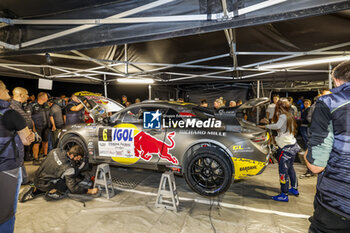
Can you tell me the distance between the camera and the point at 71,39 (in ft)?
6.98

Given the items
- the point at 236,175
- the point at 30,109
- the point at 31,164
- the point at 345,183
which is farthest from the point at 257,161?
the point at 30,109

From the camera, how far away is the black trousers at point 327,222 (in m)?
1.24

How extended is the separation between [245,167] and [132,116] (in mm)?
2401

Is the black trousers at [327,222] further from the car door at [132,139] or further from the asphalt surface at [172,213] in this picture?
the car door at [132,139]

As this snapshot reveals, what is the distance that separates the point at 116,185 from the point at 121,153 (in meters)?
0.66

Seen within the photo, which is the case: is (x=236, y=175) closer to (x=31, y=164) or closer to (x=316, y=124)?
(x=316, y=124)

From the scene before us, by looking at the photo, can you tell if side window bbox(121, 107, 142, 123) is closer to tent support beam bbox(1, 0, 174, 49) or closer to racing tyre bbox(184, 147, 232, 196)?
racing tyre bbox(184, 147, 232, 196)

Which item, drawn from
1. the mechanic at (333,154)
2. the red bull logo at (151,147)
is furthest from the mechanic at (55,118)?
the mechanic at (333,154)

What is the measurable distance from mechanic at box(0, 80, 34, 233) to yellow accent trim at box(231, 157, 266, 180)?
9.37ft

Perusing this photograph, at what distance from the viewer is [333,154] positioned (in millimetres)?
1278

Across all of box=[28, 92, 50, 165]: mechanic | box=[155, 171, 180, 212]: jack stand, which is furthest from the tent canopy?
box=[28, 92, 50, 165]: mechanic

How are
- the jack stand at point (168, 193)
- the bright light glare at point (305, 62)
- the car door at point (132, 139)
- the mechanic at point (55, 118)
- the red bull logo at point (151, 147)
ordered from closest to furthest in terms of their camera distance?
1. the jack stand at point (168, 193)
2. the red bull logo at point (151, 147)
3. the car door at point (132, 139)
4. the bright light glare at point (305, 62)
5. the mechanic at point (55, 118)

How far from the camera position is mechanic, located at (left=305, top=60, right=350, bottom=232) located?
1.22 m

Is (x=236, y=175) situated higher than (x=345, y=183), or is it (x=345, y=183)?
(x=345, y=183)
